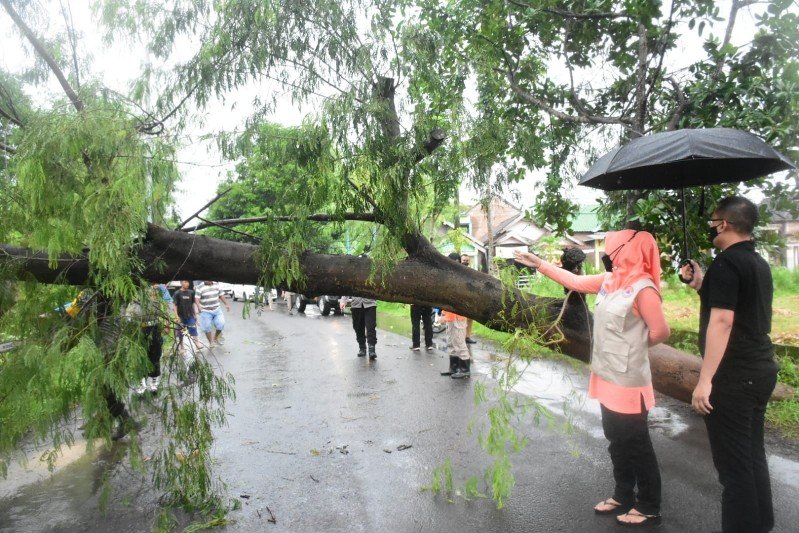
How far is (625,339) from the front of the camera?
3.16 metres

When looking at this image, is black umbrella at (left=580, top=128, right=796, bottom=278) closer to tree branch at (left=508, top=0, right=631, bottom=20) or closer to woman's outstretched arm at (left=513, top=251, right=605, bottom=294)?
woman's outstretched arm at (left=513, top=251, right=605, bottom=294)

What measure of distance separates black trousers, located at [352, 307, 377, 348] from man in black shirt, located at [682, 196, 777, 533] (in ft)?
25.0

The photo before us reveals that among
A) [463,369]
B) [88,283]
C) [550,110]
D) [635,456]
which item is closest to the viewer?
[635,456]

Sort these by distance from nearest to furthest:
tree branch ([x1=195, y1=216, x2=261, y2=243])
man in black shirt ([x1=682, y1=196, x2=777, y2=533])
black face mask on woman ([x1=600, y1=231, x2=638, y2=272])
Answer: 1. man in black shirt ([x1=682, y1=196, x2=777, y2=533])
2. black face mask on woman ([x1=600, y1=231, x2=638, y2=272])
3. tree branch ([x1=195, y1=216, x2=261, y2=243])

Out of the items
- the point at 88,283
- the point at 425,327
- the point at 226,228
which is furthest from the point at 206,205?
the point at 425,327

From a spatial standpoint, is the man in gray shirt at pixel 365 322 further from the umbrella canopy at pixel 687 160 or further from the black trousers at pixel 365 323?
the umbrella canopy at pixel 687 160

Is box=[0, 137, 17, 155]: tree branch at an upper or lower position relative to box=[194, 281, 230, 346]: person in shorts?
upper

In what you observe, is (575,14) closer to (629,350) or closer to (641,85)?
(641,85)

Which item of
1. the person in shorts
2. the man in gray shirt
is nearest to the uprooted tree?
the man in gray shirt

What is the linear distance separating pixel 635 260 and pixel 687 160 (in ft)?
2.09

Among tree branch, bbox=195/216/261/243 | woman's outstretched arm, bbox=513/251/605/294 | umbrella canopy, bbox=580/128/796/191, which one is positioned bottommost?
woman's outstretched arm, bbox=513/251/605/294

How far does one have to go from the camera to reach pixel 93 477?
4867mm

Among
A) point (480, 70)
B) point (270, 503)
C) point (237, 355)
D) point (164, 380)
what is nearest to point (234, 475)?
point (270, 503)

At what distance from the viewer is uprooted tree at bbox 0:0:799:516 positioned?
3.24m
